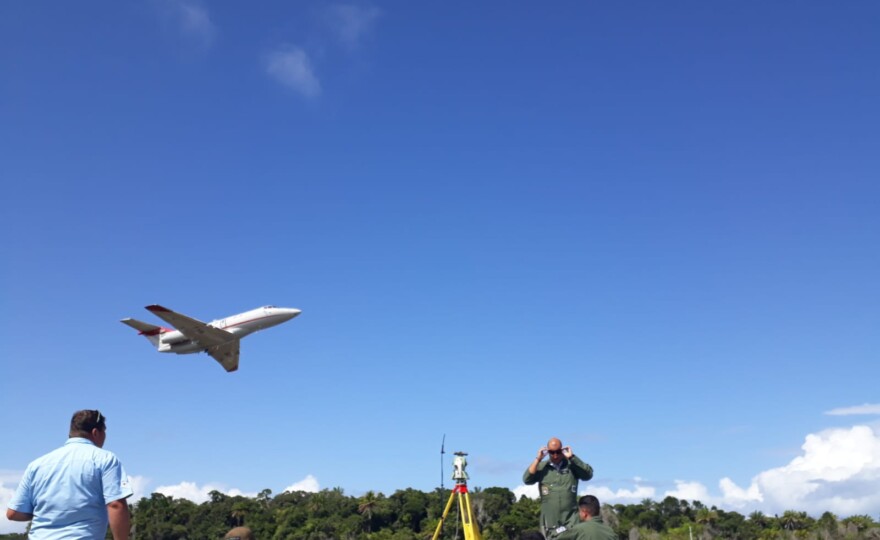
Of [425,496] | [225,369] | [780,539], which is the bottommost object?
[780,539]

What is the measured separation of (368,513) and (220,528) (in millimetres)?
20417

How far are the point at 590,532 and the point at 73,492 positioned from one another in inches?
178

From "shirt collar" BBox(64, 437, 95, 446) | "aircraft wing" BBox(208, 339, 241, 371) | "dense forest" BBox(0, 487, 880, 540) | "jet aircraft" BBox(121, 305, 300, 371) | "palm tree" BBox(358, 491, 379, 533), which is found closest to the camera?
"shirt collar" BBox(64, 437, 95, 446)

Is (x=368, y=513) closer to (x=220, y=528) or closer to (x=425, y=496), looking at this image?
(x=425, y=496)

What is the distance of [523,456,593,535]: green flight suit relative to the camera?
408 inches

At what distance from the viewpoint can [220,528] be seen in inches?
3910

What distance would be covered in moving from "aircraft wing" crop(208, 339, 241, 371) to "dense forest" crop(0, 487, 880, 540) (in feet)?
142

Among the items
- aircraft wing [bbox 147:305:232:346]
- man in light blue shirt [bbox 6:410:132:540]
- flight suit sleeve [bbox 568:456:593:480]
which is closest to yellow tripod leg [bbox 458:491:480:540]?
flight suit sleeve [bbox 568:456:593:480]

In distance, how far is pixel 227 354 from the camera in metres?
49.1

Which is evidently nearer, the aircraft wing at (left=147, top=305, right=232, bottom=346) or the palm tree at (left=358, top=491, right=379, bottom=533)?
the aircraft wing at (left=147, top=305, right=232, bottom=346)

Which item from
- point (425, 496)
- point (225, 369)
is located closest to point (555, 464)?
point (225, 369)

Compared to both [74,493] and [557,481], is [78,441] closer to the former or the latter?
[74,493]

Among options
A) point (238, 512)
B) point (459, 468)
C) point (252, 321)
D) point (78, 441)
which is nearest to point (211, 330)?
point (252, 321)

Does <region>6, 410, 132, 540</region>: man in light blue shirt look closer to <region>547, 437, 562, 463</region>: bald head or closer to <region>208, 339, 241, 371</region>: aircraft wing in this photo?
<region>547, 437, 562, 463</region>: bald head
